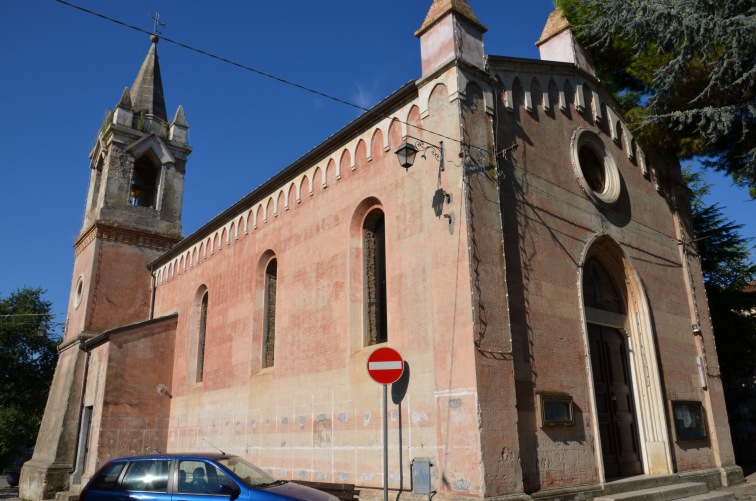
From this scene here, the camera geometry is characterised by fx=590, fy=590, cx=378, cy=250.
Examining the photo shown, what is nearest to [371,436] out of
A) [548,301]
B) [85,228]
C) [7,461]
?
[548,301]

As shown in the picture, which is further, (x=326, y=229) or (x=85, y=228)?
(x=85, y=228)

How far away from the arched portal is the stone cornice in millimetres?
17077

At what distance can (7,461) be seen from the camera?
30.5 m

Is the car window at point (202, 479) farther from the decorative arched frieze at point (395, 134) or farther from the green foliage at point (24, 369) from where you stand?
the green foliage at point (24, 369)

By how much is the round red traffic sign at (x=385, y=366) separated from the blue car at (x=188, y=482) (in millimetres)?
1940

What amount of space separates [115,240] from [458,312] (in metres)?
17.3

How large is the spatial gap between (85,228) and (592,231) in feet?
63.6

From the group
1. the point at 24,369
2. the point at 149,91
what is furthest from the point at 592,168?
the point at 24,369

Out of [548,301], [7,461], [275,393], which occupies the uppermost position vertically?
[548,301]

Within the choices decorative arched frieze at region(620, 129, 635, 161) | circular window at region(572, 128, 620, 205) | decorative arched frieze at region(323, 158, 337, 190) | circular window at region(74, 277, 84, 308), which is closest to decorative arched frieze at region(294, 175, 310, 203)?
decorative arched frieze at region(323, 158, 337, 190)

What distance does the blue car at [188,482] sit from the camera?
7129 mm

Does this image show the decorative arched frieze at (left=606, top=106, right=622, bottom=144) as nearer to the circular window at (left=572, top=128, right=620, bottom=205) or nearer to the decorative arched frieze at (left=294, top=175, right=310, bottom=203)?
the circular window at (left=572, top=128, right=620, bottom=205)

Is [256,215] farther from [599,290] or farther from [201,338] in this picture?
[599,290]

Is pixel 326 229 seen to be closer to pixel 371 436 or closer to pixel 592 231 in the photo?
pixel 371 436
